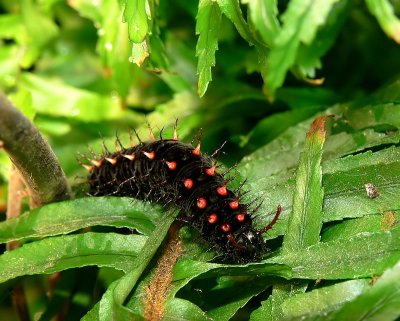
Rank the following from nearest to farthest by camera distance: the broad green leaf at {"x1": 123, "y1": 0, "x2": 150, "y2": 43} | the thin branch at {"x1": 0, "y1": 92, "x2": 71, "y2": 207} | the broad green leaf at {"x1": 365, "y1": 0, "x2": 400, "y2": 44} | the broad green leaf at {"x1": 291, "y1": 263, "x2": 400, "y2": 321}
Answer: the broad green leaf at {"x1": 291, "y1": 263, "x2": 400, "y2": 321}, the thin branch at {"x1": 0, "y1": 92, "x2": 71, "y2": 207}, the broad green leaf at {"x1": 365, "y1": 0, "x2": 400, "y2": 44}, the broad green leaf at {"x1": 123, "y1": 0, "x2": 150, "y2": 43}

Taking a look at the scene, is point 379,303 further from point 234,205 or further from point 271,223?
point 234,205

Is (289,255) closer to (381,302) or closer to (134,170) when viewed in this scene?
(381,302)

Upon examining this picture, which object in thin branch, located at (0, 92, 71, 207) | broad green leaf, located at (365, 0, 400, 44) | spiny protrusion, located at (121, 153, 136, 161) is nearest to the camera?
thin branch, located at (0, 92, 71, 207)

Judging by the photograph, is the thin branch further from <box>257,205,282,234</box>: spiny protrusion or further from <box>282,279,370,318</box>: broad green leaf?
<box>282,279,370,318</box>: broad green leaf

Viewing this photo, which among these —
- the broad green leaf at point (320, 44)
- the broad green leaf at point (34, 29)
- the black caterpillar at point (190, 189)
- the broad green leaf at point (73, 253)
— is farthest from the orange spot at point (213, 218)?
the broad green leaf at point (34, 29)

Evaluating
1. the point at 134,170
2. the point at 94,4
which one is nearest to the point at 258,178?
the point at 134,170

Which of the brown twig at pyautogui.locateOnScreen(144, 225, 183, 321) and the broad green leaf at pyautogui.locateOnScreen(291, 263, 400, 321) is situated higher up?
the brown twig at pyautogui.locateOnScreen(144, 225, 183, 321)

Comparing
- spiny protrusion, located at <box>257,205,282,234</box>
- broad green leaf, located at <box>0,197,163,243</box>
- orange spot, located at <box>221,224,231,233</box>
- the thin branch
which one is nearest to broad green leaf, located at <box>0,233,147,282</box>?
broad green leaf, located at <box>0,197,163,243</box>
